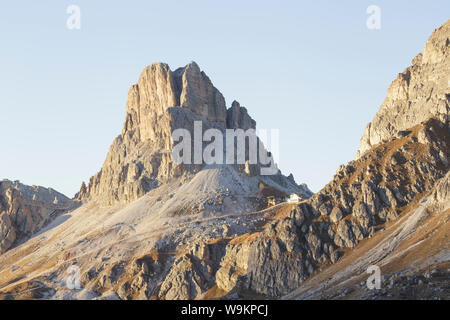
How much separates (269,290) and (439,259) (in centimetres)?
5117

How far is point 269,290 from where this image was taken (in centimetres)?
19975
